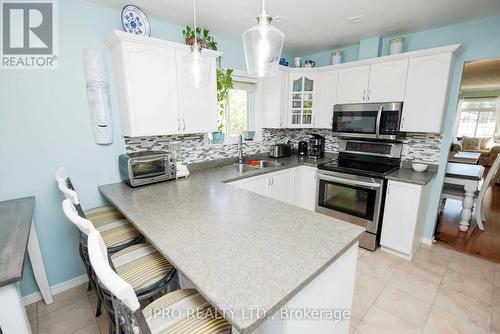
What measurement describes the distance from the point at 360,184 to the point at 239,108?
182 centimetres

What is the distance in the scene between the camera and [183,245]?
1.10 metres

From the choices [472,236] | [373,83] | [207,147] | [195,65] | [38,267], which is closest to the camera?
[195,65]

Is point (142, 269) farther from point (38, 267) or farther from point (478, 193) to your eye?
point (478, 193)

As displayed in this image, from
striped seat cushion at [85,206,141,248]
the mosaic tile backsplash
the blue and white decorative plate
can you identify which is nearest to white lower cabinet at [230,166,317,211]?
the mosaic tile backsplash

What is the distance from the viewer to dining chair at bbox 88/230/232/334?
2.19ft

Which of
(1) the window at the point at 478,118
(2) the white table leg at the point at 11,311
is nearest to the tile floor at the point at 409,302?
(2) the white table leg at the point at 11,311

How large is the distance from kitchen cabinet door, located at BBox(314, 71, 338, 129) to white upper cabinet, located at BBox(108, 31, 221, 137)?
155cm

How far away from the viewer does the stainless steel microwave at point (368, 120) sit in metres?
2.54

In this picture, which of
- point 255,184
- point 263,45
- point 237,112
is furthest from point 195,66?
point 237,112

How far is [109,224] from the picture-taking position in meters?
1.74

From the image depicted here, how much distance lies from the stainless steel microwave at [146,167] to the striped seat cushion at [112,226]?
292 mm

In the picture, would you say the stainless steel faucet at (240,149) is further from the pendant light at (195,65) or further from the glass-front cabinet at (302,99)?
the pendant light at (195,65)

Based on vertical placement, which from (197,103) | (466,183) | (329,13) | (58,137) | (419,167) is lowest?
(466,183)

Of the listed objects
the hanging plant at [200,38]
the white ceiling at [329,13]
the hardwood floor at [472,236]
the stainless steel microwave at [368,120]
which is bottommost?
the hardwood floor at [472,236]
